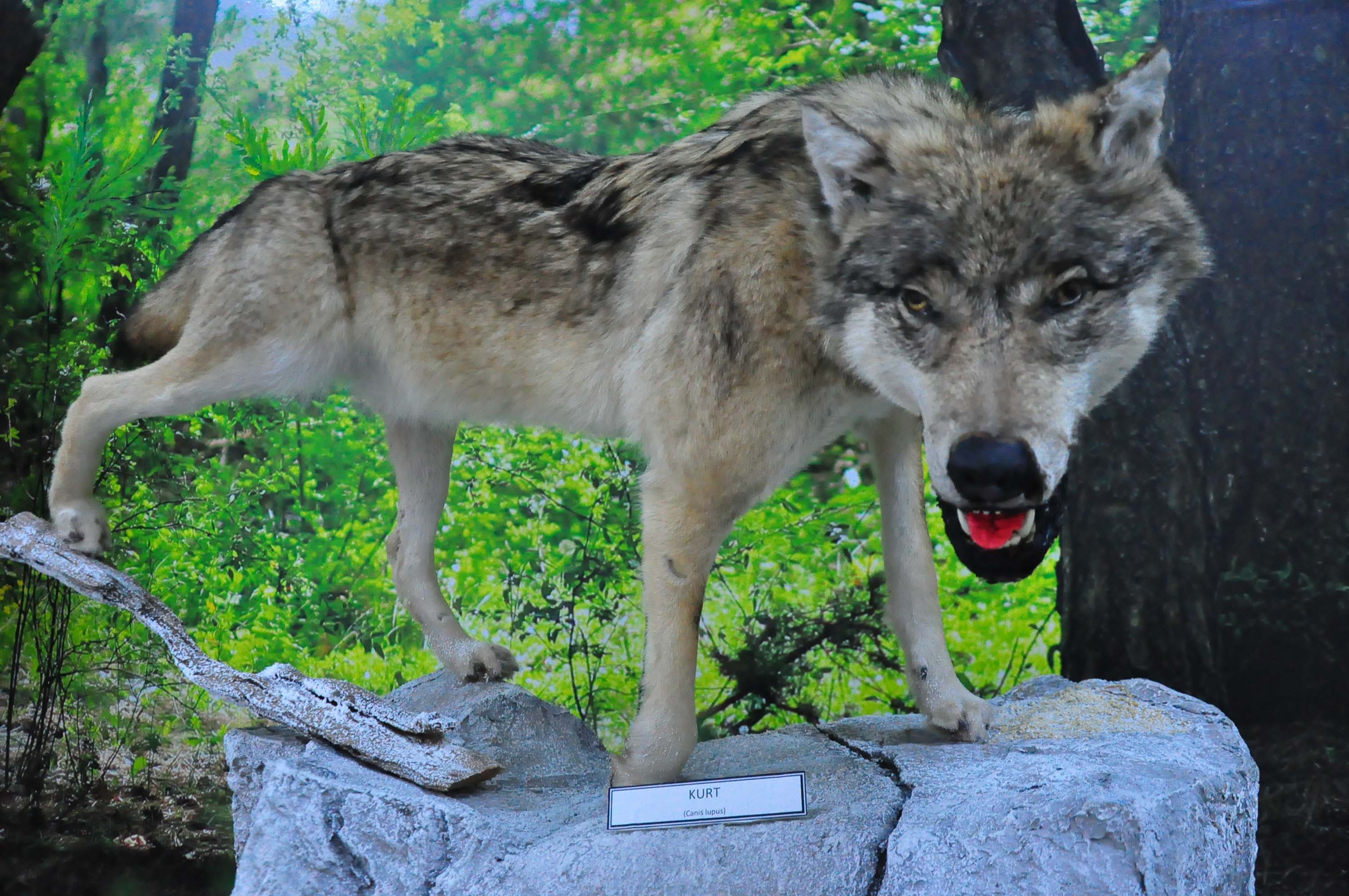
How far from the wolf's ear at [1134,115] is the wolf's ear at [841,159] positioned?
407 mm

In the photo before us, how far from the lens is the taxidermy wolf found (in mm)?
1875

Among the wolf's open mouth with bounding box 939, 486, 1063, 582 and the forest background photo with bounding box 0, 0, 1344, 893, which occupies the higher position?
the forest background photo with bounding box 0, 0, 1344, 893

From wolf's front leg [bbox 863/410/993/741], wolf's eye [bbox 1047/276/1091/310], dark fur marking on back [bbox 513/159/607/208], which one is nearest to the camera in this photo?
wolf's eye [bbox 1047/276/1091/310]

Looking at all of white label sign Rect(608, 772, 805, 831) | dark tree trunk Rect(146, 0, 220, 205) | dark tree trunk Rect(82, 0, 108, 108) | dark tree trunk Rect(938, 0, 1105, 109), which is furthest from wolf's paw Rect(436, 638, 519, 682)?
dark tree trunk Rect(82, 0, 108, 108)

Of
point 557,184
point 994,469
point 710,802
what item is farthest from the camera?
point 557,184

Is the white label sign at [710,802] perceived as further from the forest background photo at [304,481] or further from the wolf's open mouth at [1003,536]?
the forest background photo at [304,481]

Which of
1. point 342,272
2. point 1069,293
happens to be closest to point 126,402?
point 342,272

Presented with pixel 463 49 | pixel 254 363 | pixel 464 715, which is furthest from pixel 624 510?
pixel 463 49

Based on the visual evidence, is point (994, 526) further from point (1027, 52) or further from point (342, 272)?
point (1027, 52)

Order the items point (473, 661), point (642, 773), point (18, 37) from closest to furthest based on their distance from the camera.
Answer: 1. point (642, 773)
2. point (473, 661)
3. point (18, 37)

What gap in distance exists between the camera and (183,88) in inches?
152

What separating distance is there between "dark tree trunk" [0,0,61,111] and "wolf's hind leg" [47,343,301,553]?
1.78 meters

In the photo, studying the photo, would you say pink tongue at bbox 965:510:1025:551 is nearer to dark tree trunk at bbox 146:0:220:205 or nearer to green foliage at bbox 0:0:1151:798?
green foliage at bbox 0:0:1151:798

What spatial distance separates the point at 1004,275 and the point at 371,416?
8.85ft
